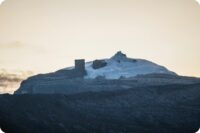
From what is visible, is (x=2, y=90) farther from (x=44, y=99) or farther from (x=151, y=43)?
(x=151, y=43)

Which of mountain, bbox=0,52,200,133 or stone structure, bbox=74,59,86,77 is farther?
stone structure, bbox=74,59,86,77

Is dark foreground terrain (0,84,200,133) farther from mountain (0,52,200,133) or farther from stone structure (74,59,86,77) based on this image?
stone structure (74,59,86,77)

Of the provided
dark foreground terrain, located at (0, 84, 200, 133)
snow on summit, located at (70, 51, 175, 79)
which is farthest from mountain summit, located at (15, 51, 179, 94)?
dark foreground terrain, located at (0, 84, 200, 133)

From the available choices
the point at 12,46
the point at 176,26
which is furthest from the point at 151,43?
the point at 12,46

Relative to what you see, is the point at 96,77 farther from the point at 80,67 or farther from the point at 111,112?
the point at 111,112

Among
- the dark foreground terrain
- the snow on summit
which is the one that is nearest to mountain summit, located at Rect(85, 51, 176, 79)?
the snow on summit

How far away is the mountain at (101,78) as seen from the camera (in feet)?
49.0

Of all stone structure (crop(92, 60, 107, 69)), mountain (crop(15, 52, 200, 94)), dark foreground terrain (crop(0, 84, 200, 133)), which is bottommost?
dark foreground terrain (crop(0, 84, 200, 133))

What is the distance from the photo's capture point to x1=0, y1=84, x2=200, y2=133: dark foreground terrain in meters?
14.7

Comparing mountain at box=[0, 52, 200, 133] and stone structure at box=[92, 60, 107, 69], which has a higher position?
stone structure at box=[92, 60, 107, 69]

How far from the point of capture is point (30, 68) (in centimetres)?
1512

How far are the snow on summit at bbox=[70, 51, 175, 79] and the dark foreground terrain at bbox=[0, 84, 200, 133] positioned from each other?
12.6 inches

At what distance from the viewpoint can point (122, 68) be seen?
14969 millimetres

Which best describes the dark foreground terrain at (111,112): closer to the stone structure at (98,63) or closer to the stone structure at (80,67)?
the stone structure at (80,67)
